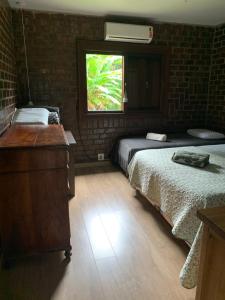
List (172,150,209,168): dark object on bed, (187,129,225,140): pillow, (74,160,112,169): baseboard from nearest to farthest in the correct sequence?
(172,150,209,168): dark object on bed → (187,129,225,140): pillow → (74,160,112,169): baseboard

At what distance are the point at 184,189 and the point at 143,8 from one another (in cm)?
253

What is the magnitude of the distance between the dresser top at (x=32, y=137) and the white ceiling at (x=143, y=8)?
69.9 inches

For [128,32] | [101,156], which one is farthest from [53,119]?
[128,32]

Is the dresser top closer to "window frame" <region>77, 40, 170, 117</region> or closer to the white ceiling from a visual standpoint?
"window frame" <region>77, 40, 170, 117</region>

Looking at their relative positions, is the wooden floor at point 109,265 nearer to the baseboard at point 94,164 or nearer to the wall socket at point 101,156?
the baseboard at point 94,164

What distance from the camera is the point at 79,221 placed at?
2264 millimetres

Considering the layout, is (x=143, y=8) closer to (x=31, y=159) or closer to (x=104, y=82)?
(x=104, y=82)

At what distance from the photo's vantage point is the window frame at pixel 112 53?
132 inches

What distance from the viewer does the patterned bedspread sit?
4.77ft

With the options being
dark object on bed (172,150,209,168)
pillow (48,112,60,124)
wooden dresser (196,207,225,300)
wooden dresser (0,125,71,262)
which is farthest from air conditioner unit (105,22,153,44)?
wooden dresser (196,207,225,300)

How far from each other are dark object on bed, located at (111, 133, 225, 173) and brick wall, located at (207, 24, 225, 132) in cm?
66

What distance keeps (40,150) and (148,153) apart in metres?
1.41

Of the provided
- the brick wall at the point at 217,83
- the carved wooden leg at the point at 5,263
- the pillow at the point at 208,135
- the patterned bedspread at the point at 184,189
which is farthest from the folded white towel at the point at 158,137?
the carved wooden leg at the point at 5,263

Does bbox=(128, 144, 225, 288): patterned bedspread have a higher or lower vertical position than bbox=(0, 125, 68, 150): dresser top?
lower
